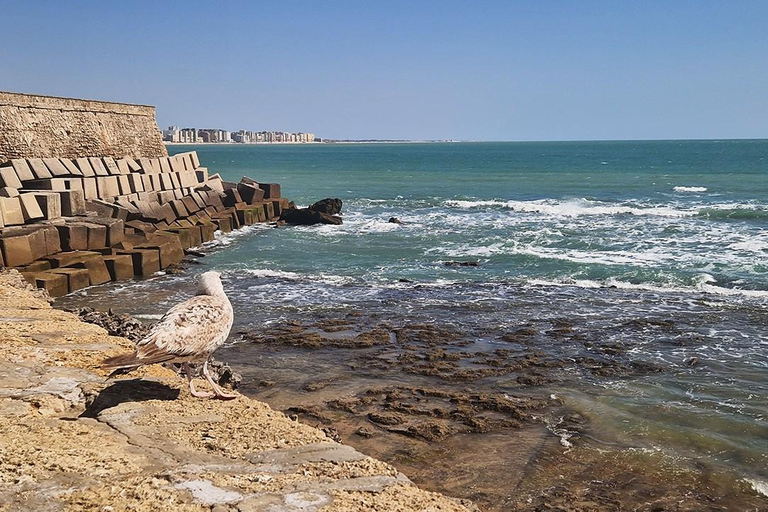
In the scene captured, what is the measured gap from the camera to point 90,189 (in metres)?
21.6

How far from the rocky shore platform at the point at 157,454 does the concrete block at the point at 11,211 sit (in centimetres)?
1211

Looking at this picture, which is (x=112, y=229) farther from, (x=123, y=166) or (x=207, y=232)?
(x=123, y=166)

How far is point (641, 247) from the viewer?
72.7ft

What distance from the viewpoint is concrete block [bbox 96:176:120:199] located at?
22.1m

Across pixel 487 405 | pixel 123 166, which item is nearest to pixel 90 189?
pixel 123 166

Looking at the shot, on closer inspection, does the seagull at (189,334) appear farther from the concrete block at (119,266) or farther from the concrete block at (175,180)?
the concrete block at (175,180)

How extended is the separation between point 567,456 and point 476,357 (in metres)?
3.64

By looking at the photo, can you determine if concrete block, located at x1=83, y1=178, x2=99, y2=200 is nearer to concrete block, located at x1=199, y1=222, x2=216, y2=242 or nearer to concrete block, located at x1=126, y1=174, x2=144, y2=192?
concrete block, located at x1=126, y1=174, x2=144, y2=192

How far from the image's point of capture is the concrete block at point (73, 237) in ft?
55.0

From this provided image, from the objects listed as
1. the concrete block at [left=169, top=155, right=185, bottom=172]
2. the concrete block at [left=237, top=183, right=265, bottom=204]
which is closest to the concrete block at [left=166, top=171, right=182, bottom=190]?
the concrete block at [left=169, top=155, right=185, bottom=172]

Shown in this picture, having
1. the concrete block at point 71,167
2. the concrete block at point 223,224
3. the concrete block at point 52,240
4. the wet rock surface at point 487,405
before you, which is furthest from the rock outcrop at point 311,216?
the wet rock surface at point 487,405

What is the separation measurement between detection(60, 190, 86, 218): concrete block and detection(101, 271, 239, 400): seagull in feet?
A: 49.6

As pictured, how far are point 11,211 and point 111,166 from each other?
7.33 metres

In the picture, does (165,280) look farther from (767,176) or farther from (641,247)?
(767,176)
